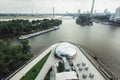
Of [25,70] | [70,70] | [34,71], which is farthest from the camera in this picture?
[25,70]

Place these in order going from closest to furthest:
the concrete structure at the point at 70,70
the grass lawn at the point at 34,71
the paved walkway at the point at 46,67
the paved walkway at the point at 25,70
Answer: the concrete structure at the point at 70,70
the grass lawn at the point at 34,71
the paved walkway at the point at 25,70
the paved walkway at the point at 46,67

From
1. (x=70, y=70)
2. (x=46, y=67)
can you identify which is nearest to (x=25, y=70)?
(x=46, y=67)

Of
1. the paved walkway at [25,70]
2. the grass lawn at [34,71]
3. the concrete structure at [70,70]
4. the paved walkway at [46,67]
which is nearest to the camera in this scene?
the concrete structure at [70,70]

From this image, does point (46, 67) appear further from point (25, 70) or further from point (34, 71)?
point (25, 70)

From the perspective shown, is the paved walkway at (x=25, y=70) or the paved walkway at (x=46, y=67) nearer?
the paved walkway at (x=25, y=70)

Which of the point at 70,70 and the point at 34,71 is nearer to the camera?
the point at 70,70

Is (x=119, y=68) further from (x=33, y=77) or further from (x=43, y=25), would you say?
(x=43, y=25)

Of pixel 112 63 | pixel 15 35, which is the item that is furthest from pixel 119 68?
pixel 15 35

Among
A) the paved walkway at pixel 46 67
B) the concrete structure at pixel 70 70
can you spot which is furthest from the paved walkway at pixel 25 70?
the paved walkway at pixel 46 67

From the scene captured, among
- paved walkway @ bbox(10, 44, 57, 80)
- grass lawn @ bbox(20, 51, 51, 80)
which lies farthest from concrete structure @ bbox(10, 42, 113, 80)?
grass lawn @ bbox(20, 51, 51, 80)

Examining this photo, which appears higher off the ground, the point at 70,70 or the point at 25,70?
the point at 70,70

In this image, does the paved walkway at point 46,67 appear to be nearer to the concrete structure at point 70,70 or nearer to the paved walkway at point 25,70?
the concrete structure at point 70,70
